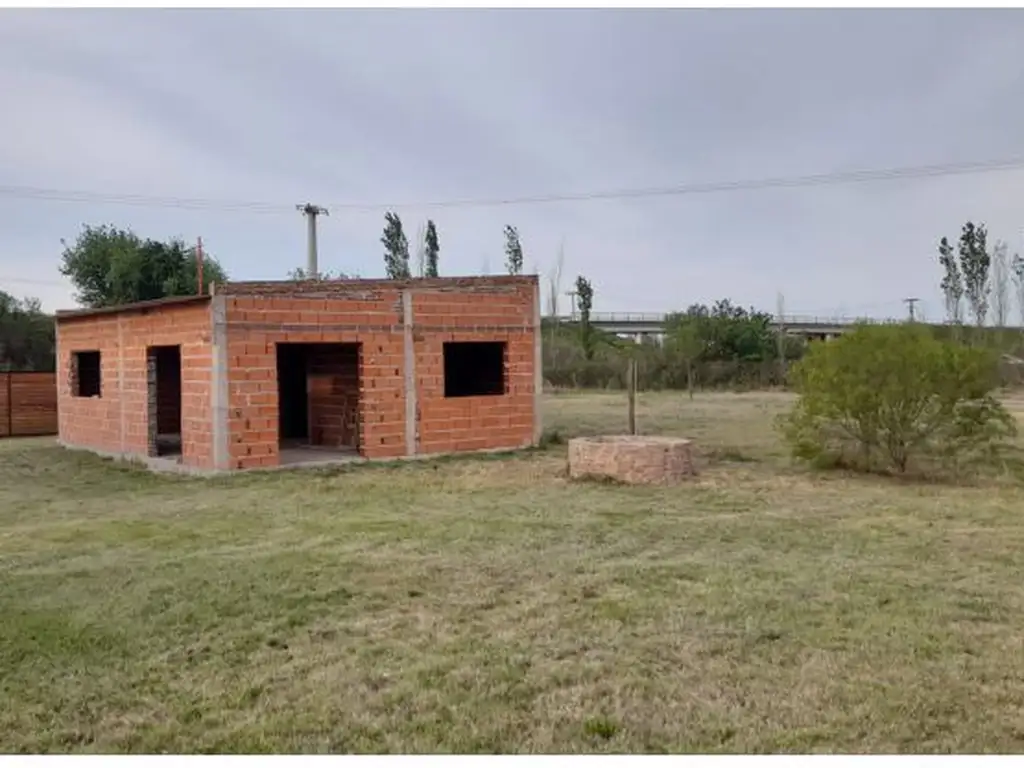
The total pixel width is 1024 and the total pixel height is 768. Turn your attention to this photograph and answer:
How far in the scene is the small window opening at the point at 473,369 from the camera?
16047 millimetres

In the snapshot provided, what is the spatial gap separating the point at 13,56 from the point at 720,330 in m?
33.3

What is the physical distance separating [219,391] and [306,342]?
1.48 metres

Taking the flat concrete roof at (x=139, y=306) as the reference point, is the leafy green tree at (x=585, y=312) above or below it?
Result: above

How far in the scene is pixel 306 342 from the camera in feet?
41.3

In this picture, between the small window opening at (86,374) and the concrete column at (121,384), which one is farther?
the small window opening at (86,374)

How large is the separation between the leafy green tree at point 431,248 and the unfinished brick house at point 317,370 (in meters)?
31.2

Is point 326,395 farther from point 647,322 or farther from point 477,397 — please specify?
point 647,322

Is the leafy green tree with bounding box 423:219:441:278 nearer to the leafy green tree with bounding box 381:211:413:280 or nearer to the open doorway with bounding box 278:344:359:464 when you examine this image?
the leafy green tree with bounding box 381:211:413:280

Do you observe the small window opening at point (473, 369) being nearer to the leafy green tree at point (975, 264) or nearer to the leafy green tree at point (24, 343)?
the leafy green tree at point (24, 343)

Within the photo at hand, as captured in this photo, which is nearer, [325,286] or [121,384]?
[325,286]

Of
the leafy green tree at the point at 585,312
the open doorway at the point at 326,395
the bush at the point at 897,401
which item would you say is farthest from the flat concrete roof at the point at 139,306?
the leafy green tree at the point at 585,312

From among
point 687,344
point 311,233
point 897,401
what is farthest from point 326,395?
point 687,344

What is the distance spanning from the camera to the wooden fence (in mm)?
19344

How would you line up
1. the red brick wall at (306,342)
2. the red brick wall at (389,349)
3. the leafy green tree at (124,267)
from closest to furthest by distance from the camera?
the red brick wall at (306,342), the red brick wall at (389,349), the leafy green tree at (124,267)
